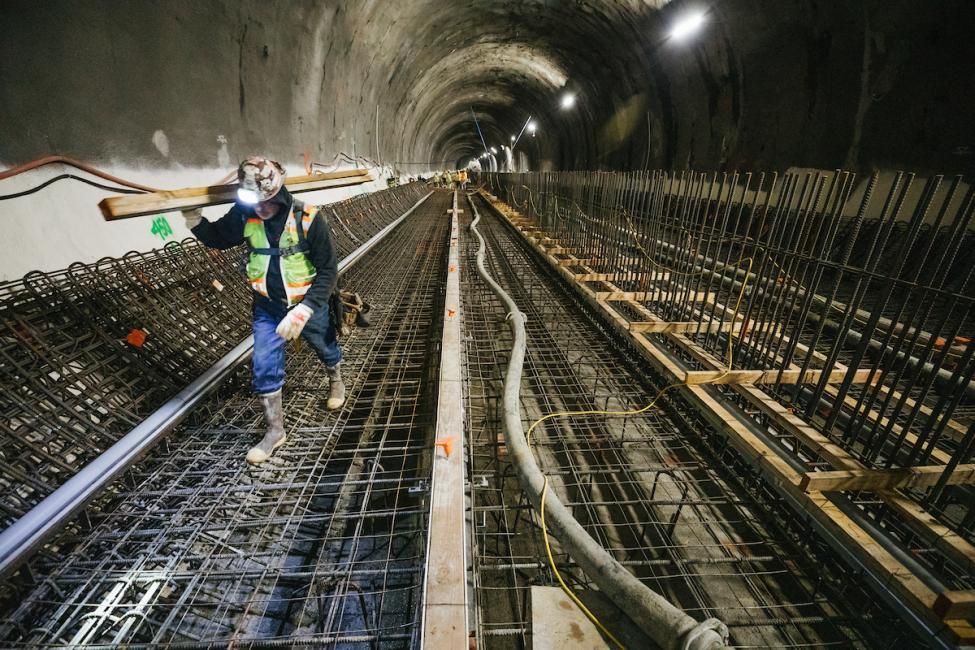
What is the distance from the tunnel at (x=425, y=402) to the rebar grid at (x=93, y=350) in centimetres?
2

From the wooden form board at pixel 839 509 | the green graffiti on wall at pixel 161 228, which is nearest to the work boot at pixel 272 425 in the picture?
the green graffiti on wall at pixel 161 228

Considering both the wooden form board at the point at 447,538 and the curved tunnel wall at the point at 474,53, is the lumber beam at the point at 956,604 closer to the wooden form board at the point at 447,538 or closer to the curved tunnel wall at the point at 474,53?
the wooden form board at the point at 447,538

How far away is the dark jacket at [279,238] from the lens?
2875 millimetres

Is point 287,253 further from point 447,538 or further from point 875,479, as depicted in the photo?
point 875,479

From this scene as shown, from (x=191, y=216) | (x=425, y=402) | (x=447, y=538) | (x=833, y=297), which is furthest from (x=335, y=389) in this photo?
(x=833, y=297)

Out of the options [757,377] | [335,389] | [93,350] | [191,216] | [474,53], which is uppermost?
[474,53]

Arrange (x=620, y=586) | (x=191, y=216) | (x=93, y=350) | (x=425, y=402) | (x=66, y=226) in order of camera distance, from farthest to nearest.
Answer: (x=191, y=216) < (x=425, y=402) < (x=66, y=226) < (x=93, y=350) < (x=620, y=586)

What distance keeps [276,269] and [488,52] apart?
19.0 meters

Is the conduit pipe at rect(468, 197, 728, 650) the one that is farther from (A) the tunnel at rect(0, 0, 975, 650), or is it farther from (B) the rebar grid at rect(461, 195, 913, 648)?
(B) the rebar grid at rect(461, 195, 913, 648)

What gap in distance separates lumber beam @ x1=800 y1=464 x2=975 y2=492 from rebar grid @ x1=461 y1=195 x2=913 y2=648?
0.43 m

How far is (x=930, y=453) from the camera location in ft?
7.80

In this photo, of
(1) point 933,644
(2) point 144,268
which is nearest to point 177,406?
(2) point 144,268

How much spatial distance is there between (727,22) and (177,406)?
12.3 m

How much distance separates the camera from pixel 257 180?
8.67 ft
